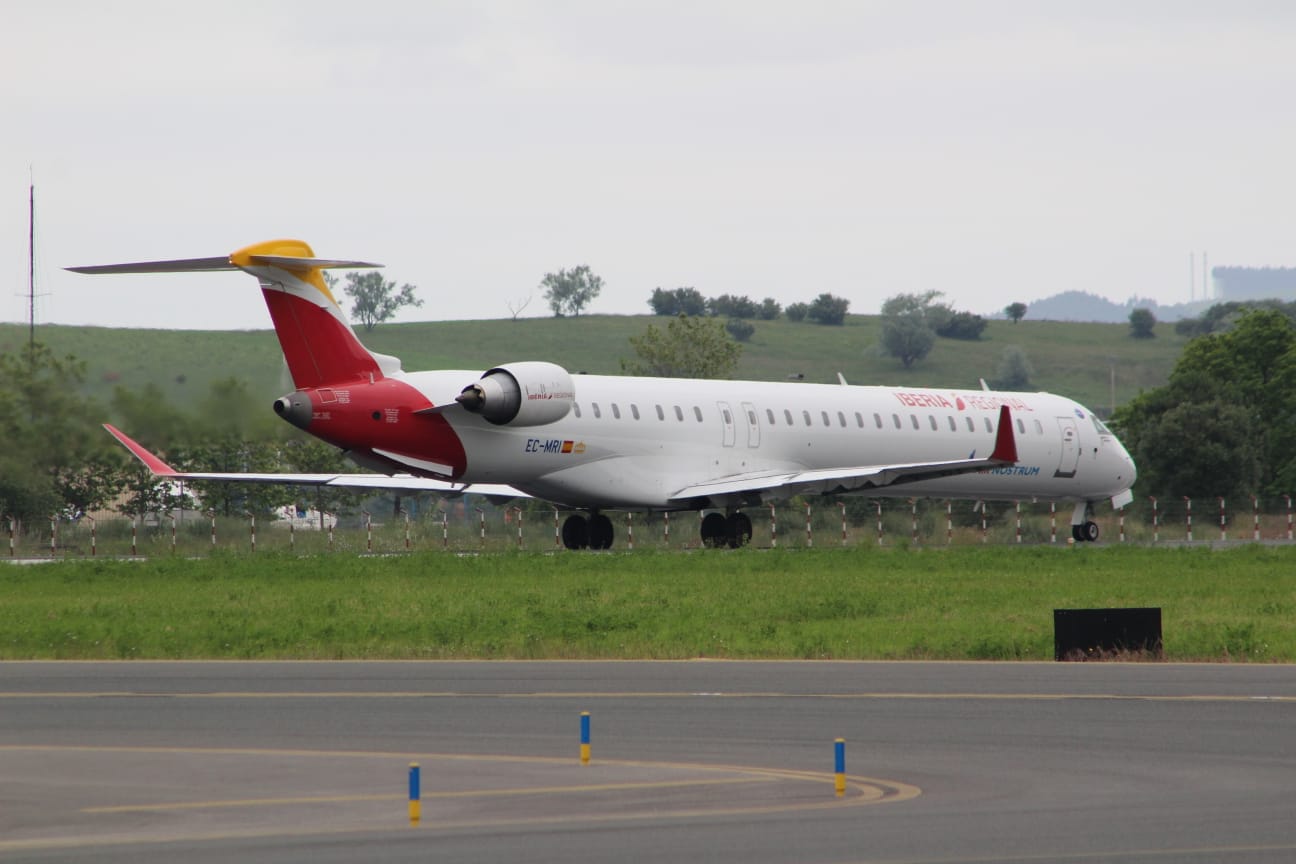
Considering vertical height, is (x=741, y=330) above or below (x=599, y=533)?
above

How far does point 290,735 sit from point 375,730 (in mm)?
647

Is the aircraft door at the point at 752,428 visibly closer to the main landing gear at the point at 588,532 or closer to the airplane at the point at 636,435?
the airplane at the point at 636,435

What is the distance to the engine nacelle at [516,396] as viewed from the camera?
3341 cm

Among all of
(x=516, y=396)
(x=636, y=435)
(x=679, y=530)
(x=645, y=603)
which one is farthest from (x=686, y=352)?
(x=645, y=603)

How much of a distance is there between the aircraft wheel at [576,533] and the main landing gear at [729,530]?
2441mm

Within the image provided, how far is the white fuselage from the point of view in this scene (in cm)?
3509

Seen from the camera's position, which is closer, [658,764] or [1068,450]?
[658,764]

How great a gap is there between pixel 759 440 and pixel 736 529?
75.4 inches

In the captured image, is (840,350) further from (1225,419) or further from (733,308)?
(1225,419)

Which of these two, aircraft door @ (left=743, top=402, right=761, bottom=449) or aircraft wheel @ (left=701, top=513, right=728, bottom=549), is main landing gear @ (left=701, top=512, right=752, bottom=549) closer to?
aircraft wheel @ (left=701, top=513, right=728, bottom=549)

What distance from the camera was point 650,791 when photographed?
11.1 m

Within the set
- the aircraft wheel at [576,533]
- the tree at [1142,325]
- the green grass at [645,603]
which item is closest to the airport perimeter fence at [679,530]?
the aircraft wheel at [576,533]

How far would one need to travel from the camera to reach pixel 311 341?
108 ft

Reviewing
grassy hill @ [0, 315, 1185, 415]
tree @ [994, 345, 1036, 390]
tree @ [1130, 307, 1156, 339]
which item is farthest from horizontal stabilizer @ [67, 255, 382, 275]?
tree @ [1130, 307, 1156, 339]
